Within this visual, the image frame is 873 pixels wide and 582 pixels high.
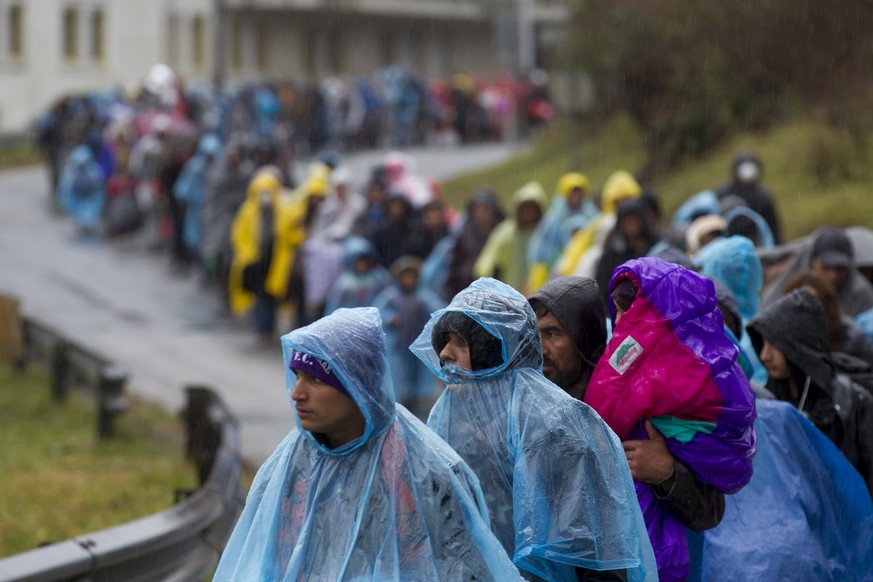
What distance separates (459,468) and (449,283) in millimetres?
10296

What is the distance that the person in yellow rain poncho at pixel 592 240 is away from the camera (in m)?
11.9

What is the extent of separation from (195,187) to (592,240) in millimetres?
9995

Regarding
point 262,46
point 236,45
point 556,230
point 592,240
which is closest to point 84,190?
point 556,230

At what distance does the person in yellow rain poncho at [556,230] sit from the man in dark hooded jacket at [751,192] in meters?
1.29

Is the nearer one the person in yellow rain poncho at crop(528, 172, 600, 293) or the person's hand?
the person's hand

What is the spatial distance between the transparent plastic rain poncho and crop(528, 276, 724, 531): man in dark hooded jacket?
1.16 feet

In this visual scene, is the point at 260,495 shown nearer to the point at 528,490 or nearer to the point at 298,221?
the point at 528,490

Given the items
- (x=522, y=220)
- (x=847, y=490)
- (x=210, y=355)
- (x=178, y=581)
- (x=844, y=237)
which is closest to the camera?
(x=847, y=490)

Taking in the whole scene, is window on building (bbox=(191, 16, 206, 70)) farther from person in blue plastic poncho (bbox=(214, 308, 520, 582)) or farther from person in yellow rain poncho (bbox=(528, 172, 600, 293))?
person in blue plastic poncho (bbox=(214, 308, 520, 582))

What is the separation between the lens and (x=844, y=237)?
8.91 metres

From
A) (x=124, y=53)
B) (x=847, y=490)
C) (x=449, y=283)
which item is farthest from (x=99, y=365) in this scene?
(x=124, y=53)

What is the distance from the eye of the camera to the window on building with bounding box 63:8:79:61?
55.8 meters

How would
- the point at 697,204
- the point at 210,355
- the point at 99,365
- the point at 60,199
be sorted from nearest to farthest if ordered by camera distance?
the point at 697,204 → the point at 99,365 → the point at 210,355 → the point at 60,199

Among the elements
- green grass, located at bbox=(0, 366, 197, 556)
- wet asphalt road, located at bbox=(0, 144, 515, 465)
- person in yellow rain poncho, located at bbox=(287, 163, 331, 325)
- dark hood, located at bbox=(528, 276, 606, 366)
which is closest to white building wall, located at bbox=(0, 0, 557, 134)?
wet asphalt road, located at bbox=(0, 144, 515, 465)
